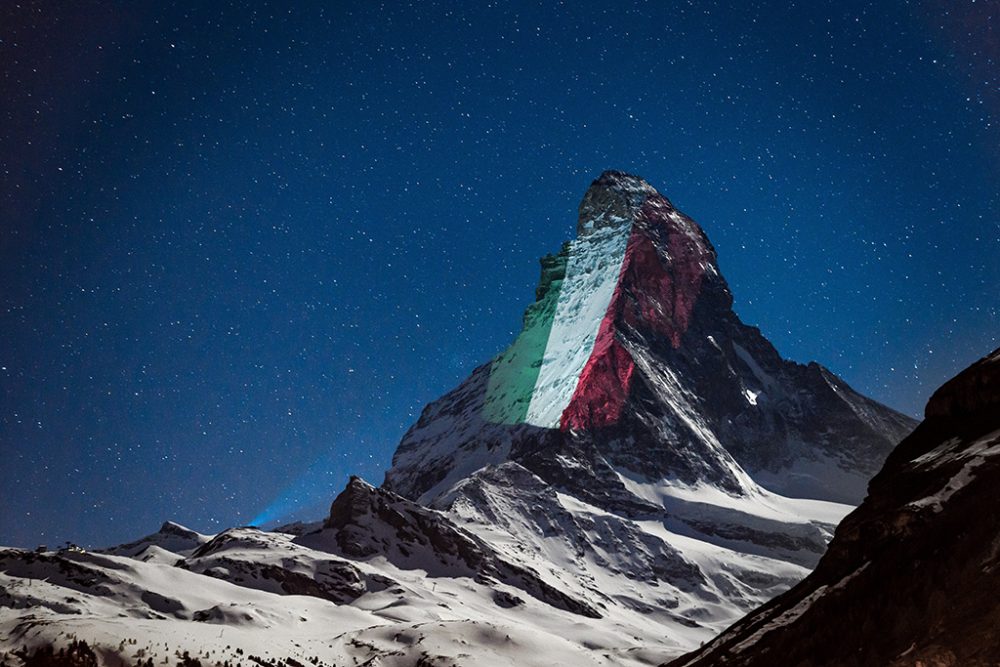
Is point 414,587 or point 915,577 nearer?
point 915,577

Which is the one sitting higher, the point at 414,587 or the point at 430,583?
the point at 430,583

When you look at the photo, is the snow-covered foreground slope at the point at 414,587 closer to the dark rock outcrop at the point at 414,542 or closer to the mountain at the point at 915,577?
the dark rock outcrop at the point at 414,542

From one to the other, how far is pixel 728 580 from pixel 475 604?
71.4m

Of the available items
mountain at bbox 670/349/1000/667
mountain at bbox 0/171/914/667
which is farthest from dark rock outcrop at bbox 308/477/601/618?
mountain at bbox 670/349/1000/667

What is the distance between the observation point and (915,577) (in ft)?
56.2

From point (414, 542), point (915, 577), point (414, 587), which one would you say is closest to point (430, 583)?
point (414, 587)

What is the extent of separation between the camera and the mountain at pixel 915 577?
15.3 metres

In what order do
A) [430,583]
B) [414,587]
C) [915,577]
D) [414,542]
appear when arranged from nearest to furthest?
1. [915,577]
2. [414,587]
3. [430,583]
4. [414,542]

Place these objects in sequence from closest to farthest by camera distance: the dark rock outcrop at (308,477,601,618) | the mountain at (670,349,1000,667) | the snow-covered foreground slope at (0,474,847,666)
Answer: the mountain at (670,349,1000,667) → the snow-covered foreground slope at (0,474,847,666) → the dark rock outcrop at (308,477,601,618)

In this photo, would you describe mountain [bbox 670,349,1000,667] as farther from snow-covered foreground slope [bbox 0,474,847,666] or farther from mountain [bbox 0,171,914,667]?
snow-covered foreground slope [bbox 0,474,847,666]

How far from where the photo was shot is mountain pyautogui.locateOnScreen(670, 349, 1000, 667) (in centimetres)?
1534

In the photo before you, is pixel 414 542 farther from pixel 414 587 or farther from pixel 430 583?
pixel 414 587

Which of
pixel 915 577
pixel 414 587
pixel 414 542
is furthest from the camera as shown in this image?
pixel 414 542

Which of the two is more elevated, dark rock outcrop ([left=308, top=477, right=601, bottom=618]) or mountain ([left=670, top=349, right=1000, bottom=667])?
dark rock outcrop ([left=308, top=477, right=601, bottom=618])
